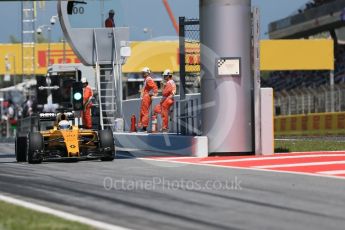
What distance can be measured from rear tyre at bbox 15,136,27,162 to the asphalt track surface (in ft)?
8.32

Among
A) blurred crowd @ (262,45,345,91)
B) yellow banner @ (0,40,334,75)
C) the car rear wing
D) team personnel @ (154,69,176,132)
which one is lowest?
the car rear wing

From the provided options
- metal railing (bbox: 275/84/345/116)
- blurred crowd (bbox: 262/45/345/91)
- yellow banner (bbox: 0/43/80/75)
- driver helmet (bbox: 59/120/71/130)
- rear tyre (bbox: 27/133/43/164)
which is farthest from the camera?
yellow banner (bbox: 0/43/80/75)

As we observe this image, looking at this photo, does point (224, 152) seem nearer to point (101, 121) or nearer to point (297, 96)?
point (101, 121)

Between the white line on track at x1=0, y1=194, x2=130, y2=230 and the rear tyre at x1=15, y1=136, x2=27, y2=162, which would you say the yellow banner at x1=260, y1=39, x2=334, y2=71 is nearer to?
the rear tyre at x1=15, y1=136, x2=27, y2=162

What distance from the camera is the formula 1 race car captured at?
16.2 m

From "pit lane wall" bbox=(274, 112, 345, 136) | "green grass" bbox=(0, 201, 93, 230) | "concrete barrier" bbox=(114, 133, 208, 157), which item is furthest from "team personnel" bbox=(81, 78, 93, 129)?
"green grass" bbox=(0, 201, 93, 230)

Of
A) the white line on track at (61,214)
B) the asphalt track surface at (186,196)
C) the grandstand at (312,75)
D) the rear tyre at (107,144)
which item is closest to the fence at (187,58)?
the rear tyre at (107,144)

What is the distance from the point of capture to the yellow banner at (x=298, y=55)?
57938mm

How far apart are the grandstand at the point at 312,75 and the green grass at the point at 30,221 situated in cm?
2745

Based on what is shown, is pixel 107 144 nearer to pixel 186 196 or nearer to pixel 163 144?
pixel 163 144

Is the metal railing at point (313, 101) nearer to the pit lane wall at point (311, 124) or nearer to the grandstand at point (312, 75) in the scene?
the grandstand at point (312, 75)

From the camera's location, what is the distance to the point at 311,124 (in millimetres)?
37219

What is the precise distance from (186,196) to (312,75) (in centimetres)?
5393

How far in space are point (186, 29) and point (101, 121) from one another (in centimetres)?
895
